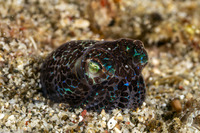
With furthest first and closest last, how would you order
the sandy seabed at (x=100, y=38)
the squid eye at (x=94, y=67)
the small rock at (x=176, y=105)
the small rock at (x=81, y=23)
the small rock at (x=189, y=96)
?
the small rock at (x=81, y=23) < the small rock at (x=189, y=96) < the small rock at (x=176, y=105) < the sandy seabed at (x=100, y=38) < the squid eye at (x=94, y=67)

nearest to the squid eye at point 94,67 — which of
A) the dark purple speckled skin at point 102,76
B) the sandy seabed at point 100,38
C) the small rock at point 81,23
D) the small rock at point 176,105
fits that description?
the dark purple speckled skin at point 102,76

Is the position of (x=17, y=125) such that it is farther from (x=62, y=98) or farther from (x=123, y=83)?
(x=123, y=83)

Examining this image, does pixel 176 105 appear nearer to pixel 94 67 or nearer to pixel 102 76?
pixel 102 76

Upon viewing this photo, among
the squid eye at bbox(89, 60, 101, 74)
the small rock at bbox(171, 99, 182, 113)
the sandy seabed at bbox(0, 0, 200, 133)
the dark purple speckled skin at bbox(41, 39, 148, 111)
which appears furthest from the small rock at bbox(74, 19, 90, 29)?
the small rock at bbox(171, 99, 182, 113)

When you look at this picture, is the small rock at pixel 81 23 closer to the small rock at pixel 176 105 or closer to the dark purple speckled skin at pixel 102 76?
the dark purple speckled skin at pixel 102 76

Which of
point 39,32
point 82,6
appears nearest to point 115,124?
point 39,32

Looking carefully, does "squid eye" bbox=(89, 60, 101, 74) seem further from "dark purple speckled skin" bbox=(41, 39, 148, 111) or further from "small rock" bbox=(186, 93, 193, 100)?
"small rock" bbox=(186, 93, 193, 100)

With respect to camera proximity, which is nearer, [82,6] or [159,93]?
[159,93]

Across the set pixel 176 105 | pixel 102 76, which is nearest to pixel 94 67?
pixel 102 76

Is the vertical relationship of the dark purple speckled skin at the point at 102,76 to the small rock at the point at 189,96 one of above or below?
above
